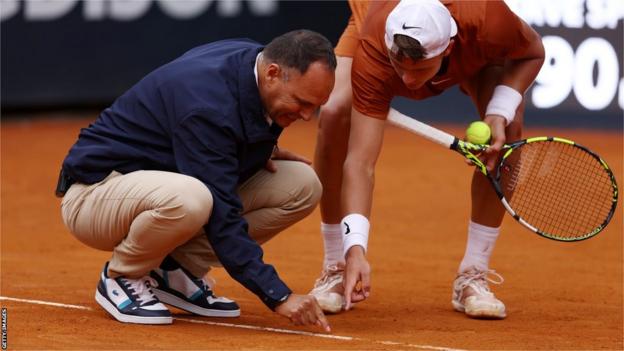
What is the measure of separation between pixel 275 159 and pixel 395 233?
2.38 meters

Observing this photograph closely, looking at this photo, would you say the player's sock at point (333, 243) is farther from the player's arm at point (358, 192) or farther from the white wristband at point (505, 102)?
the white wristband at point (505, 102)

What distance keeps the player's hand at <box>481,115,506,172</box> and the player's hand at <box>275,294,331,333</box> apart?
1.01 m

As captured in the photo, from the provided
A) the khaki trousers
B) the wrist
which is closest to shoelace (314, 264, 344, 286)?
the khaki trousers

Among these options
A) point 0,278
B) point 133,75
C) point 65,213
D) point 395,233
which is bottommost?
point 133,75

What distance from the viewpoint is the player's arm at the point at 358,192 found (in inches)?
161

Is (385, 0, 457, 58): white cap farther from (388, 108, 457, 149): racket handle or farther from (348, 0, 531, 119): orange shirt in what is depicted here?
(388, 108, 457, 149): racket handle

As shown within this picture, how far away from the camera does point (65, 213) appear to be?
14.3ft

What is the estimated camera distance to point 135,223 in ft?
13.6

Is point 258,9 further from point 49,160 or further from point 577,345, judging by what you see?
point 577,345

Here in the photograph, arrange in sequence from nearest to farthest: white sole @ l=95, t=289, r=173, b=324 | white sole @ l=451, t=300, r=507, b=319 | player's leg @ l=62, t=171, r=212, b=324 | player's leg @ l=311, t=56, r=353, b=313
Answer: player's leg @ l=62, t=171, r=212, b=324
white sole @ l=95, t=289, r=173, b=324
white sole @ l=451, t=300, r=507, b=319
player's leg @ l=311, t=56, r=353, b=313

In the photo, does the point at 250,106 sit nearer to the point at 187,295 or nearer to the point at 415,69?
the point at 415,69

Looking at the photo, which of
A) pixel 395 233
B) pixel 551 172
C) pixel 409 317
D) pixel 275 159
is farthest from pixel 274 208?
pixel 395 233

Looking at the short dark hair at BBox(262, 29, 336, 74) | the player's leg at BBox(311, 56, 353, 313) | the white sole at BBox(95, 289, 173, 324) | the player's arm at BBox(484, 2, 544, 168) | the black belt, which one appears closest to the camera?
the short dark hair at BBox(262, 29, 336, 74)

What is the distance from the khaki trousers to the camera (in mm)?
4016
